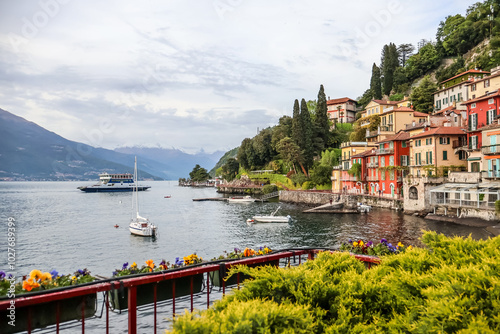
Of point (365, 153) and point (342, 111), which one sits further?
point (342, 111)

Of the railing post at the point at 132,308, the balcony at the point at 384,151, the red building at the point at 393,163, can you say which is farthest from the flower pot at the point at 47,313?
the balcony at the point at 384,151

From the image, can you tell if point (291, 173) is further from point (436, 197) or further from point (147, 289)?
point (147, 289)

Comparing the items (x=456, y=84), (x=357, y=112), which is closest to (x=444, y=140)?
(x=456, y=84)

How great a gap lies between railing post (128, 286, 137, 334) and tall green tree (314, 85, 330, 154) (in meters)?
85.0

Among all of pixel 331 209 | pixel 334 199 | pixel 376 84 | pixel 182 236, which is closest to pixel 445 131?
pixel 331 209

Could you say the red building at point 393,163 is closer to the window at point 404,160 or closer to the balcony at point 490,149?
the window at point 404,160

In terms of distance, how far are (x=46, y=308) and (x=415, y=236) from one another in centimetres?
3476

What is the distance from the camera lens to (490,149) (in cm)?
3797

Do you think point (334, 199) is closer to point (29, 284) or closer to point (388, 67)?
point (388, 67)

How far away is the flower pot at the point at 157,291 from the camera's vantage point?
4.61 metres

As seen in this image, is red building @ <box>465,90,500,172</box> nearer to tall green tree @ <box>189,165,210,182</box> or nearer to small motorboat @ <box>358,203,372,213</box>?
small motorboat @ <box>358,203,372,213</box>

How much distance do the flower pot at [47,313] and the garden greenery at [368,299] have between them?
70.6 inches

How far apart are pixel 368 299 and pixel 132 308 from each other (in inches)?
114

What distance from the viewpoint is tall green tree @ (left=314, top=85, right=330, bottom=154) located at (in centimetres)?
8869
